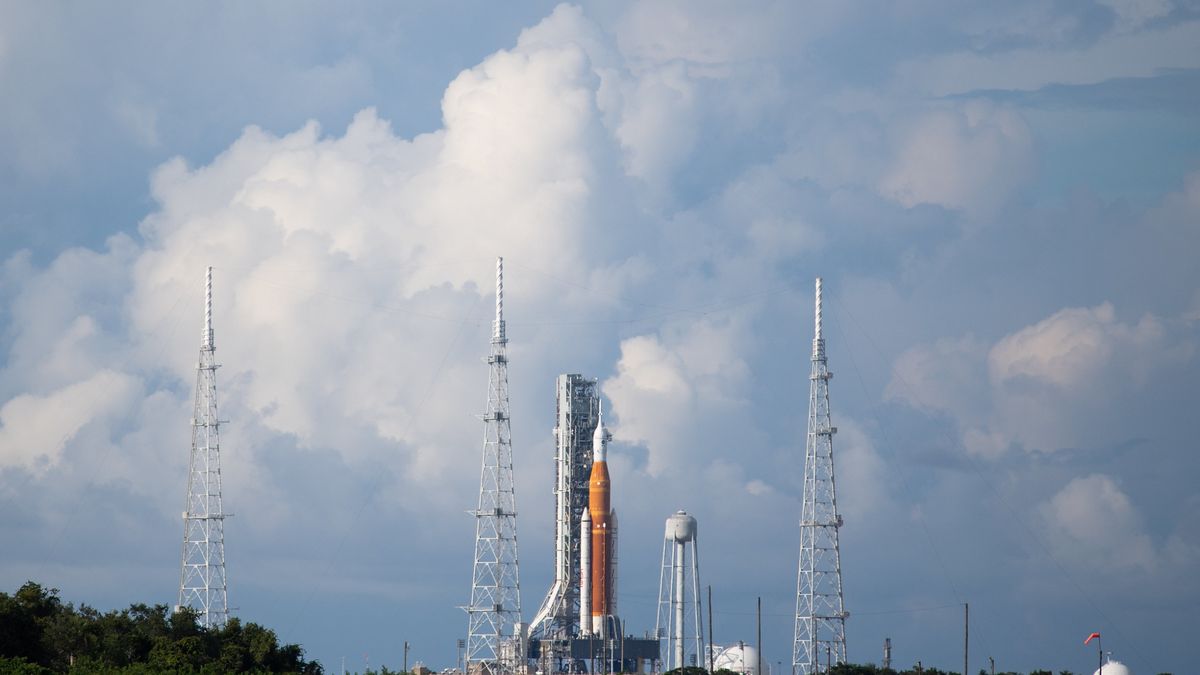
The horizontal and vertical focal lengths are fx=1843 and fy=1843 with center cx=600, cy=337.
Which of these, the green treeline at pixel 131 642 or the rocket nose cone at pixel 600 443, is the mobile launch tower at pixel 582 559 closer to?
the rocket nose cone at pixel 600 443

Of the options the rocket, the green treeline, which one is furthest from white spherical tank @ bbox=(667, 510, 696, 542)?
the green treeline

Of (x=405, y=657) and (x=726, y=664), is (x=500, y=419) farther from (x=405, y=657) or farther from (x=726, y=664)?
(x=726, y=664)

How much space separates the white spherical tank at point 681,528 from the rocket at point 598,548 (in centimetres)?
427

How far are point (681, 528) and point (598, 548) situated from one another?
6546 mm

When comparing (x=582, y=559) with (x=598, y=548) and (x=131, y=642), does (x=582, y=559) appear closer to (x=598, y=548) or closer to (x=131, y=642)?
(x=598, y=548)

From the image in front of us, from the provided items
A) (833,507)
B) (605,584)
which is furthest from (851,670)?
(605,584)

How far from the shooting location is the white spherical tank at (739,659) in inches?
5340

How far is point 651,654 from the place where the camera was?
465 feet

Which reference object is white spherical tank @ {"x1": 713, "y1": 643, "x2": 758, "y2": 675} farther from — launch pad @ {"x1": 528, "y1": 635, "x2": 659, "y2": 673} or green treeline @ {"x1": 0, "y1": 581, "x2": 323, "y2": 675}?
green treeline @ {"x1": 0, "y1": 581, "x2": 323, "y2": 675}

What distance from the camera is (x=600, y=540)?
13662 centimetres

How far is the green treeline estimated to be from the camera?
9312 centimetres

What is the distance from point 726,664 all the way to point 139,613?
51328 mm

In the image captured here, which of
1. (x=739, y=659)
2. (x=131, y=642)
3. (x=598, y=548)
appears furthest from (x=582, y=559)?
(x=131, y=642)

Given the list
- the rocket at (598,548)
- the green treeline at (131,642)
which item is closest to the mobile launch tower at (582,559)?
the rocket at (598,548)
